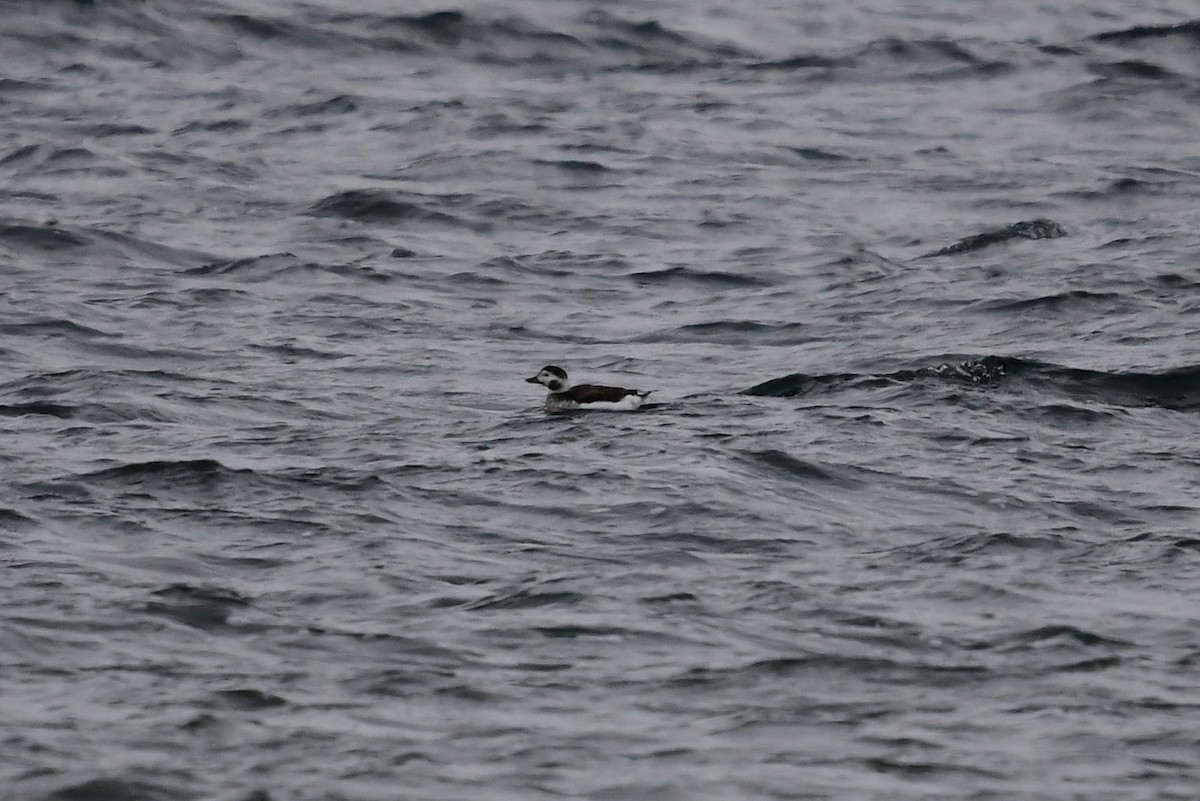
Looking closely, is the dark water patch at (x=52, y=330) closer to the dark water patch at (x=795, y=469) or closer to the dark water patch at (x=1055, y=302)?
the dark water patch at (x=795, y=469)

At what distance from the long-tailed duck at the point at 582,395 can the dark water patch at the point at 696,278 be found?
406cm

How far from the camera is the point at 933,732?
29.3 feet

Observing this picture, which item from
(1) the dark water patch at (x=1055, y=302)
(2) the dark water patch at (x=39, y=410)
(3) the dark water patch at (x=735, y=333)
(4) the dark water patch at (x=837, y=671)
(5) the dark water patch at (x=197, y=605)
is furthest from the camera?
(1) the dark water patch at (x=1055, y=302)

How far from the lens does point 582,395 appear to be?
46.2 ft

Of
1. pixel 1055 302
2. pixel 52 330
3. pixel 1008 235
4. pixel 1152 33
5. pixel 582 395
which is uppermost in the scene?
pixel 1152 33

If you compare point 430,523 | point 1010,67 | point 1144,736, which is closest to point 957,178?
point 1010,67

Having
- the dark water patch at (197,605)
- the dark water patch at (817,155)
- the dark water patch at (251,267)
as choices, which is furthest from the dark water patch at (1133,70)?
the dark water patch at (197,605)

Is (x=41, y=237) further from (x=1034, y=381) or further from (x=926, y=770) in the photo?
(x=926, y=770)

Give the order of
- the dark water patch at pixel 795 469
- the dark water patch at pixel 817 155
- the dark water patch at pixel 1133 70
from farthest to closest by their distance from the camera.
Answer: the dark water patch at pixel 1133 70 → the dark water patch at pixel 817 155 → the dark water patch at pixel 795 469

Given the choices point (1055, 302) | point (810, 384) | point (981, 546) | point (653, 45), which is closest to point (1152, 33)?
point (653, 45)

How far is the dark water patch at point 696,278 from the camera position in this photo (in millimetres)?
18656

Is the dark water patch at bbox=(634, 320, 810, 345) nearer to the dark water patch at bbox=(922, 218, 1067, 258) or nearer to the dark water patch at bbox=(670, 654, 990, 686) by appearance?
the dark water patch at bbox=(922, 218, 1067, 258)

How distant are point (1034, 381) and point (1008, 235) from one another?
513cm

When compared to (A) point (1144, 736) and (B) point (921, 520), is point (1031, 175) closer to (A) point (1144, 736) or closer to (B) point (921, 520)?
(B) point (921, 520)
